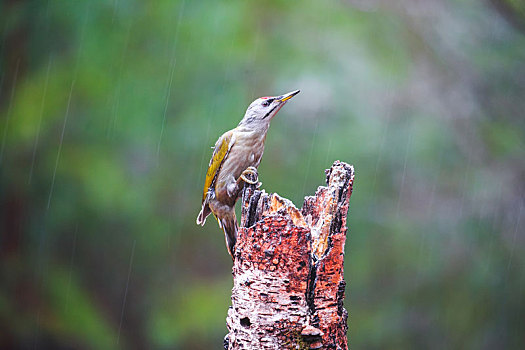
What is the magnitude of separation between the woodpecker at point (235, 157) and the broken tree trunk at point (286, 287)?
2.35ft

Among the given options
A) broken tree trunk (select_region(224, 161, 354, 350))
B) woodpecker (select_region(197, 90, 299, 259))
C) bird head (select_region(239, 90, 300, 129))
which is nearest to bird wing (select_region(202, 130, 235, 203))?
woodpecker (select_region(197, 90, 299, 259))

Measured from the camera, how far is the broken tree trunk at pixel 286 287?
164cm

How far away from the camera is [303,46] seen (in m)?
3.70

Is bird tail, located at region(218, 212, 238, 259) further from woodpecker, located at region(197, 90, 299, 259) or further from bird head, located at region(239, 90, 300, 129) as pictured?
bird head, located at region(239, 90, 300, 129)

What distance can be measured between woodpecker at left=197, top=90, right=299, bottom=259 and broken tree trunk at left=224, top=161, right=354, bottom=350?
0.72 m

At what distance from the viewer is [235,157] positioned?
2465 mm

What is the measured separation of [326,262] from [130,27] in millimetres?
2504

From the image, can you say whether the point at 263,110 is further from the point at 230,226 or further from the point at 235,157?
the point at 230,226

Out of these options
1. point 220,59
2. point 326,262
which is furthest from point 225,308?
point 326,262

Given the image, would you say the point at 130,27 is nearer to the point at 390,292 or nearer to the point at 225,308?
the point at 225,308

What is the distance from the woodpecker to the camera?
8.08 feet

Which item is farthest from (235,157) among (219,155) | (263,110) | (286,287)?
(286,287)

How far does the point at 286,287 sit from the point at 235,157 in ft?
3.10

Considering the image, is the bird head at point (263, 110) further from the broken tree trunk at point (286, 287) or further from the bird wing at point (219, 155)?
the broken tree trunk at point (286, 287)
